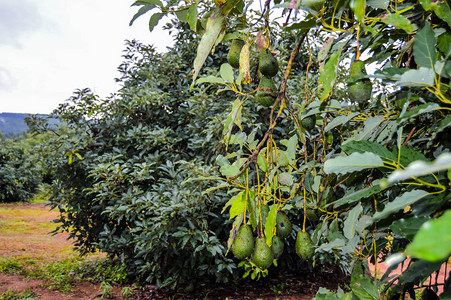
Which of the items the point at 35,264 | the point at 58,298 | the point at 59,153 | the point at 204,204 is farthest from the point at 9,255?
the point at 204,204

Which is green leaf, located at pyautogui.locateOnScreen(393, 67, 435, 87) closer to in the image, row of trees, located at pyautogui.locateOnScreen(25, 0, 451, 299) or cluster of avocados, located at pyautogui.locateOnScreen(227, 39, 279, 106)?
row of trees, located at pyautogui.locateOnScreen(25, 0, 451, 299)

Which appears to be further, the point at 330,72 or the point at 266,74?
the point at 266,74

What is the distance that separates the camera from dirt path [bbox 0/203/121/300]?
12.1ft

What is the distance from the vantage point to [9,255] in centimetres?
534

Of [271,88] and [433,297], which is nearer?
[433,297]

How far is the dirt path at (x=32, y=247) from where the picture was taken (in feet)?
12.1

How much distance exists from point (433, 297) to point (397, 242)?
15cm

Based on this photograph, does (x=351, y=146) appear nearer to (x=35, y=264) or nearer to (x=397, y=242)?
(x=397, y=242)

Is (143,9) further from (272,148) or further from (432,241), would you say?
Result: (432,241)

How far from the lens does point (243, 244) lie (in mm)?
756

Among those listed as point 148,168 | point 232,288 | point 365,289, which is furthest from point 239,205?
point 232,288

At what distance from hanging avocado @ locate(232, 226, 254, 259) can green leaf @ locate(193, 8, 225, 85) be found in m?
0.39

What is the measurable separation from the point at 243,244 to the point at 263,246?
51 millimetres

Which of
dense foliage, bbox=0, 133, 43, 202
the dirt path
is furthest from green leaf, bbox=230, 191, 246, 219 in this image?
dense foliage, bbox=0, 133, 43, 202
